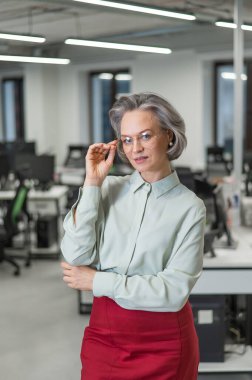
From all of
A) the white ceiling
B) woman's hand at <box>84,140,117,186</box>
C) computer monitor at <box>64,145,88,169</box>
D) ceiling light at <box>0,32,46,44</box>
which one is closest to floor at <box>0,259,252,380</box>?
woman's hand at <box>84,140,117,186</box>

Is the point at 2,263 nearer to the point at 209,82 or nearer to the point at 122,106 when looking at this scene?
the point at 122,106

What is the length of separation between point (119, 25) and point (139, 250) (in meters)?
9.04

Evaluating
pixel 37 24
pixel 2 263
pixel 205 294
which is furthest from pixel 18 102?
pixel 205 294

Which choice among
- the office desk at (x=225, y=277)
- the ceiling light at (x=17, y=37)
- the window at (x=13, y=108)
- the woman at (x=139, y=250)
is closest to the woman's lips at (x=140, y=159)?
the woman at (x=139, y=250)

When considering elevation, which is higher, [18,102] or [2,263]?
[18,102]

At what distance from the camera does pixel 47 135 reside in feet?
42.5

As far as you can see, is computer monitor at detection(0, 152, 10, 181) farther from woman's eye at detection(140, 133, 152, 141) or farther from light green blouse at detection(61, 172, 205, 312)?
woman's eye at detection(140, 133, 152, 141)

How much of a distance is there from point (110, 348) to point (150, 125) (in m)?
0.75

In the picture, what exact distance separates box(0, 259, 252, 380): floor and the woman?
2177 mm

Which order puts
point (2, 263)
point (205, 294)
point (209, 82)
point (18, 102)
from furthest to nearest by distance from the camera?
1. point (18, 102)
2. point (209, 82)
3. point (2, 263)
4. point (205, 294)

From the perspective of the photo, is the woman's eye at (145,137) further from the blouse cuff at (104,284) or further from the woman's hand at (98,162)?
the blouse cuff at (104,284)

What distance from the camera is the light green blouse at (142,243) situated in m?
1.59

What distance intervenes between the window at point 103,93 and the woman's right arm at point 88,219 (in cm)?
1097

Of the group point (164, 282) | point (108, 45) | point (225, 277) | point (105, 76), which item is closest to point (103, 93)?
point (105, 76)
